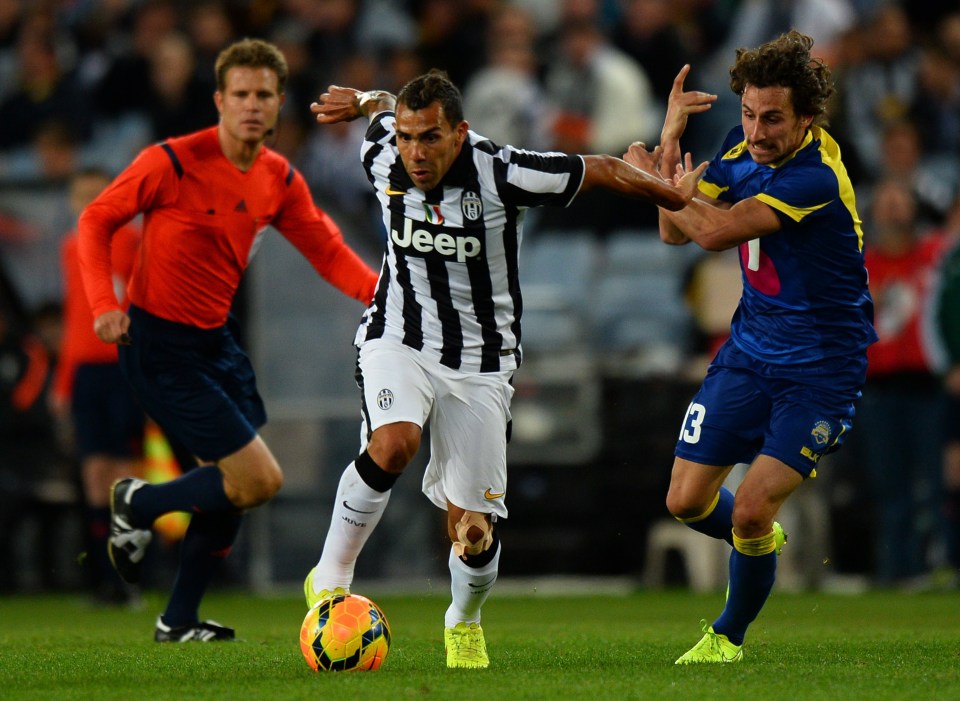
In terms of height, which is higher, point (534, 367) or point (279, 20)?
point (279, 20)

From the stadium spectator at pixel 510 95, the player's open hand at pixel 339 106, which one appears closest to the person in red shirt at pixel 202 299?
the player's open hand at pixel 339 106

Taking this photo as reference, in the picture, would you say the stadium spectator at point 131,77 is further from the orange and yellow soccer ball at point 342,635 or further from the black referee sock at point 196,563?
the orange and yellow soccer ball at point 342,635

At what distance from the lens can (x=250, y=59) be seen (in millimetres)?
7418

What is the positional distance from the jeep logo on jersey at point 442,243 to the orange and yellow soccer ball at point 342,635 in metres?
1.37

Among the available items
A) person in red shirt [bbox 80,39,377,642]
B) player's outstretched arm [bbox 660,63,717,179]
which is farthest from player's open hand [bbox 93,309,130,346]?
player's outstretched arm [bbox 660,63,717,179]

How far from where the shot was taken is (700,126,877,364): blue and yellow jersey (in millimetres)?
6195

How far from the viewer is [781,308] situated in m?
6.32

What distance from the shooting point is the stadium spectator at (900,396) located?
11117 millimetres

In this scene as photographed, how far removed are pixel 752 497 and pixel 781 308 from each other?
0.77 metres

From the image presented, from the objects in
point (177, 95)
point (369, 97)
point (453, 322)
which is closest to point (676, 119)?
point (453, 322)

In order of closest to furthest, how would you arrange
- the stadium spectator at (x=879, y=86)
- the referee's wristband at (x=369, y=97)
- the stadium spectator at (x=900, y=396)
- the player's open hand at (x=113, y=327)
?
the player's open hand at (x=113, y=327) < the referee's wristband at (x=369, y=97) < the stadium spectator at (x=900, y=396) < the stadium spectator at (x=879, y=86)

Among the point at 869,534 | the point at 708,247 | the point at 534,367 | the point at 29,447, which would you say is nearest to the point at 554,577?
the point at 534,367

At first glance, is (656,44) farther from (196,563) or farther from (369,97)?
(196,563)

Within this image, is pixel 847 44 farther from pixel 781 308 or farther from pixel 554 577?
pixel 781 308
